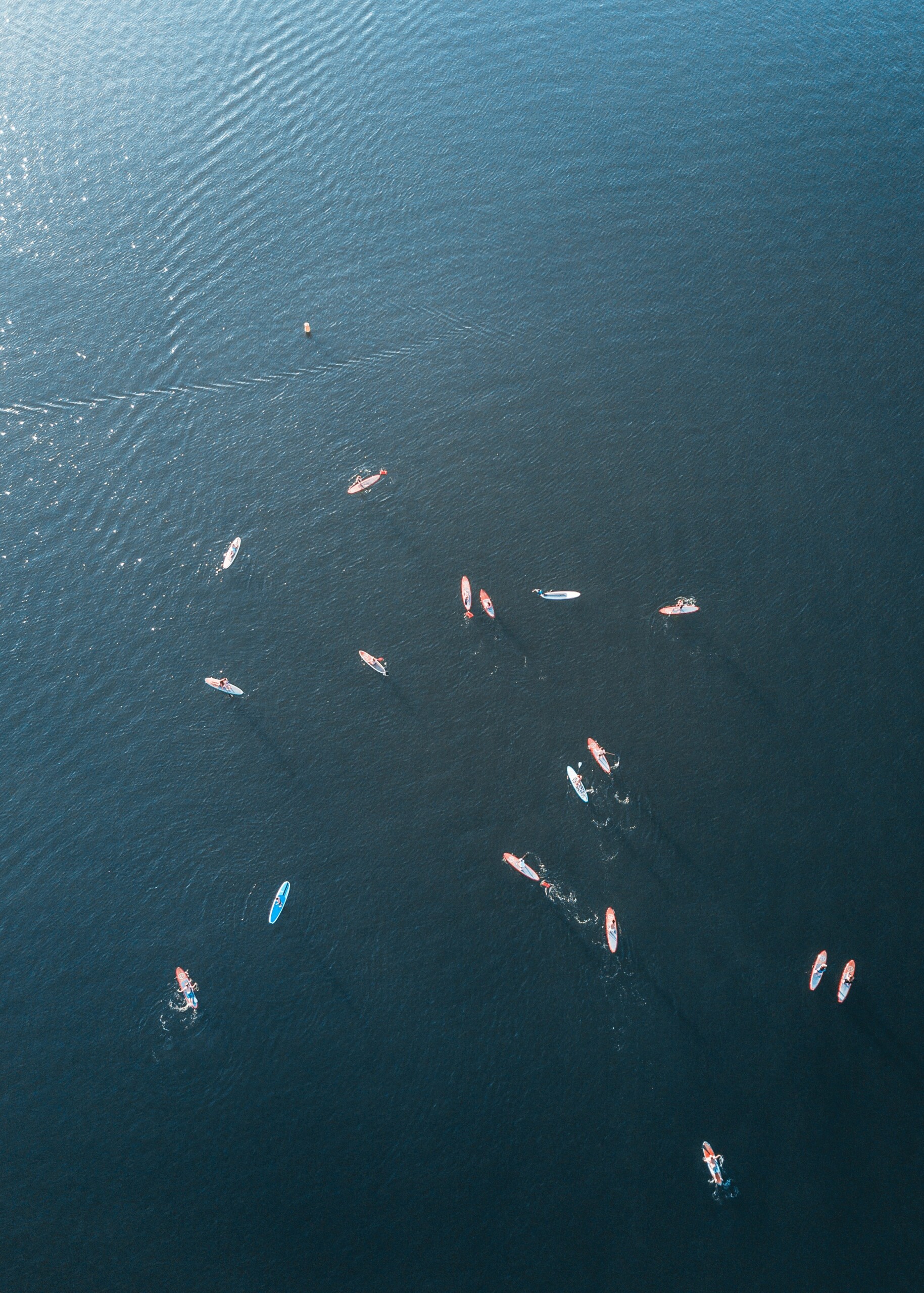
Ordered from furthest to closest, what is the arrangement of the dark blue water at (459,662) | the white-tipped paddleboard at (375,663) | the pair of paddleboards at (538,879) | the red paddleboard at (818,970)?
the white-tipped paddleboard at (375,663) → the pair of paddleboards at (538,879) → the red paddleboard at (818,970) → the dark blue water at (459,662)

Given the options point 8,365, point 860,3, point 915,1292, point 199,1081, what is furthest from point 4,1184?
point 860,3

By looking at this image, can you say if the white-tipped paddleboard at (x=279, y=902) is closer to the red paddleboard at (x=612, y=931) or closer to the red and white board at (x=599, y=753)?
the red paddleboard at (x=612, y=931)

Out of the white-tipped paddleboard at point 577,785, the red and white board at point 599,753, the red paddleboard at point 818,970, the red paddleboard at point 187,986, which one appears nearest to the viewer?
the red paddleboard at point 187,986

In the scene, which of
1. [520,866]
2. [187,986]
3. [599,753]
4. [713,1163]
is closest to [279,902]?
[187,986]

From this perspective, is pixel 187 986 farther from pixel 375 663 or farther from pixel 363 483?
pixel 363 483

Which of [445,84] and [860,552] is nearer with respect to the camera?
[860,552]

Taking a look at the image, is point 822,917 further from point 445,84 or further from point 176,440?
point 445,84

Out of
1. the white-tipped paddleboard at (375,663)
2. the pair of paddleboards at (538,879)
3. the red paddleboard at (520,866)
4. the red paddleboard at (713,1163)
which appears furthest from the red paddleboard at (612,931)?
the white-tipped paddleboard at (375,663)
